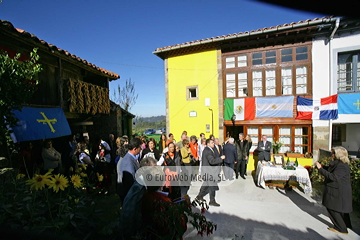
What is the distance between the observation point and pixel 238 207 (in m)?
5.02

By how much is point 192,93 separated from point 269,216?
7433 mm

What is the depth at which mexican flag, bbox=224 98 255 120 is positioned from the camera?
9.11 metres

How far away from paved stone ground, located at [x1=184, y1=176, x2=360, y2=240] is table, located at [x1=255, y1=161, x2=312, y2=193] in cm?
33

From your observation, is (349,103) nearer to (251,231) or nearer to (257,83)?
(257,83)

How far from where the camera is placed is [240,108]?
30.6ft

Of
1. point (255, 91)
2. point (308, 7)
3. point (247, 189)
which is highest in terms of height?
point (255, 91)

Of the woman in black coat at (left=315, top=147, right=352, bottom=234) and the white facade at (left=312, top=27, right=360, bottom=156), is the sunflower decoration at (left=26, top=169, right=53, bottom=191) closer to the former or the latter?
the woman in black coat at (left=315, top=147, right=352, bottom=234)

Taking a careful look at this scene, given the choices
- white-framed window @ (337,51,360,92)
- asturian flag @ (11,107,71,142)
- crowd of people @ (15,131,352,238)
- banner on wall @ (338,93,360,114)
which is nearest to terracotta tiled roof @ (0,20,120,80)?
asturian flag @ (11,107,71,142)

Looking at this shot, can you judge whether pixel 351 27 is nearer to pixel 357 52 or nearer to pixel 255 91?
pixel 357 52

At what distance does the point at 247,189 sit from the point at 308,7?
649 centimetres

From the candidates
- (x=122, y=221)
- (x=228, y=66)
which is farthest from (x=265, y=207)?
(x=228, y=66)

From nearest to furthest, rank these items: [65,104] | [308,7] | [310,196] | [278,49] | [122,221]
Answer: [308,7] → [122,221] → [310,196] → [65,104] → [278,49]

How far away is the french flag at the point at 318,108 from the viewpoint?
25.6ft

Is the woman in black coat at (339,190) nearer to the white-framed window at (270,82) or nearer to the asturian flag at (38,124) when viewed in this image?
the white-framed window at (270,82)
